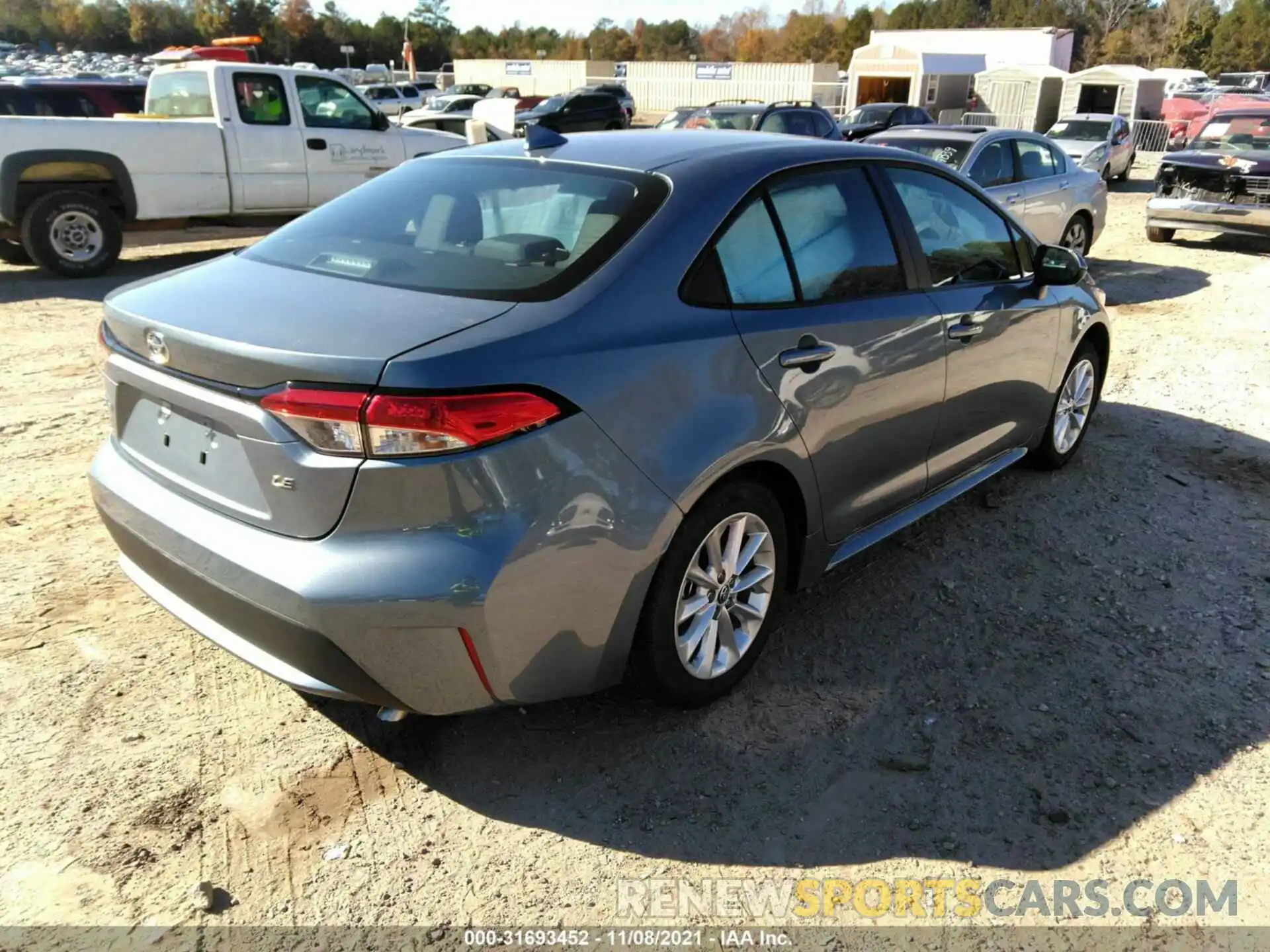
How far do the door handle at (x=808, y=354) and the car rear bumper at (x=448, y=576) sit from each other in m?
0.71

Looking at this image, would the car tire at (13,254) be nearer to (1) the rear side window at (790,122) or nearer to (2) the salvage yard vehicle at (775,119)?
(2) the salvage yard vehicle at (775,119)

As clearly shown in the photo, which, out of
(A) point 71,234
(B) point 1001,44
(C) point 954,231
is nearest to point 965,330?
(C) point 954,231

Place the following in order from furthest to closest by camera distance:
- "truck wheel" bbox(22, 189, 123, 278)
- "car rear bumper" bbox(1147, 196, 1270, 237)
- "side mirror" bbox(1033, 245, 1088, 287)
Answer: "car rear bumper" bbox(1147, 196, 1270, 237) → "truck wheel" bbox(22, 189, 123, 278) → "side mirror" bbox(1033, 245, 1088, 287)

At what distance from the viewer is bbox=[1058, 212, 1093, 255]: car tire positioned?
417 inches

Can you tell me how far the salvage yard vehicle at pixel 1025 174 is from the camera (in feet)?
31.1

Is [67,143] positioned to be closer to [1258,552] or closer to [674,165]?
[674,165]

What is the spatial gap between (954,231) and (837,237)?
91 centimetres

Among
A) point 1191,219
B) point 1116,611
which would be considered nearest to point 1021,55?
point 1191,219

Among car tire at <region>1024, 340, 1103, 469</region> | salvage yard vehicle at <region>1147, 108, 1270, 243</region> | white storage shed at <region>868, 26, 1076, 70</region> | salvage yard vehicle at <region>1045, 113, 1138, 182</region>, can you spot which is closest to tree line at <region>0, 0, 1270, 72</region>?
white storage shed at <region>868, 26, 1076, 70</region>

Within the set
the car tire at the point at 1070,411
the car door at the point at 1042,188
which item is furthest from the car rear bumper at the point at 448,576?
the car door at the point at 1042,188

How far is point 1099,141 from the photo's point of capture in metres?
19.6

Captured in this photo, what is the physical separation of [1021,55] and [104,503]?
50.0 m

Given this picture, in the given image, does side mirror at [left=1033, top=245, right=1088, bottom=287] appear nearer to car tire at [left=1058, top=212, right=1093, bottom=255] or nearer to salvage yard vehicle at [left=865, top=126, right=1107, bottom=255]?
salvage yard vehicle at [left=865, top=126, right=1107, bottom=255]

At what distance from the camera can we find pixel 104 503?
304cm
